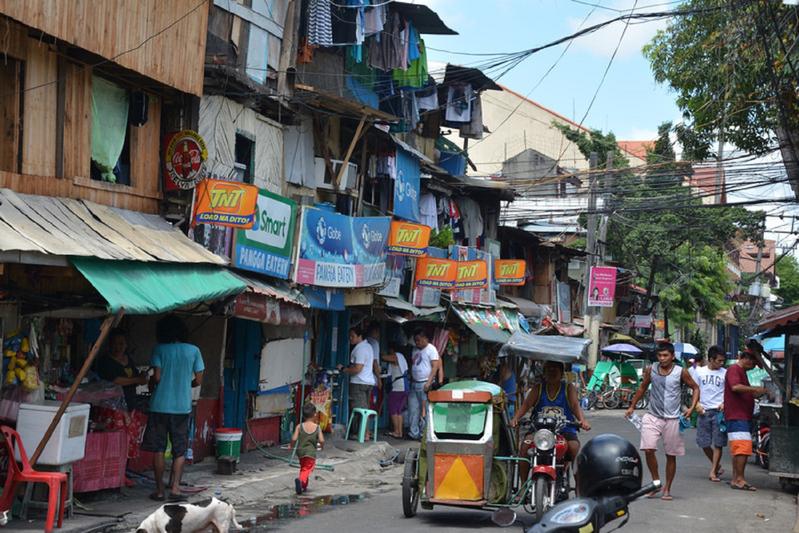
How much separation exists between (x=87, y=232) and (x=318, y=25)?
8299mm

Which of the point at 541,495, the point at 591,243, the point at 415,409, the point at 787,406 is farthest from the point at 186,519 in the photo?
the point at 591,243

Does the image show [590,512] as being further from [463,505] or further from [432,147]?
[432,147]

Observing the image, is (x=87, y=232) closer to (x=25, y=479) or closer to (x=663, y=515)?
(x=25, y=479)

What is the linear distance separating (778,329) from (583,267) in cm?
2979

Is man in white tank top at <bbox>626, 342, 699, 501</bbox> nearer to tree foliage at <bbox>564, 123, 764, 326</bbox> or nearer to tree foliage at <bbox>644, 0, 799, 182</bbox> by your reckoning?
tree foliage at <bbox>644, 0, 799, 182</bbox>

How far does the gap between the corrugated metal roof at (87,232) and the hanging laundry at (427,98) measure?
12.2m

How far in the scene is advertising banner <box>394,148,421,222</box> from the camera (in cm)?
2316

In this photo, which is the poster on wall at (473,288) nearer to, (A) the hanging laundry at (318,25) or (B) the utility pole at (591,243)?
(B) the utility pole at (591,243)

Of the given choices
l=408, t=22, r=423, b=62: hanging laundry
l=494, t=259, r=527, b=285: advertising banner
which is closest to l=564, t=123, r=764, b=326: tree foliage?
l=494, t=259, r=527, b=285: advertising banner

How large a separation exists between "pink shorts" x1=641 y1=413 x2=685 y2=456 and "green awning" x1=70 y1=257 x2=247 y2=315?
5.41 metres

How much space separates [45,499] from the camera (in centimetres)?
1037

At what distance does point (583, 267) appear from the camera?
151ft

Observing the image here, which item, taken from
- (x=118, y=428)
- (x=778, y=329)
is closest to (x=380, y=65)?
(x=778, y=329)

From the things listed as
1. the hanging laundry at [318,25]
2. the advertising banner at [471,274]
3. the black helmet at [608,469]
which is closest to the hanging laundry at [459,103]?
the advertising banner at [471,274]
